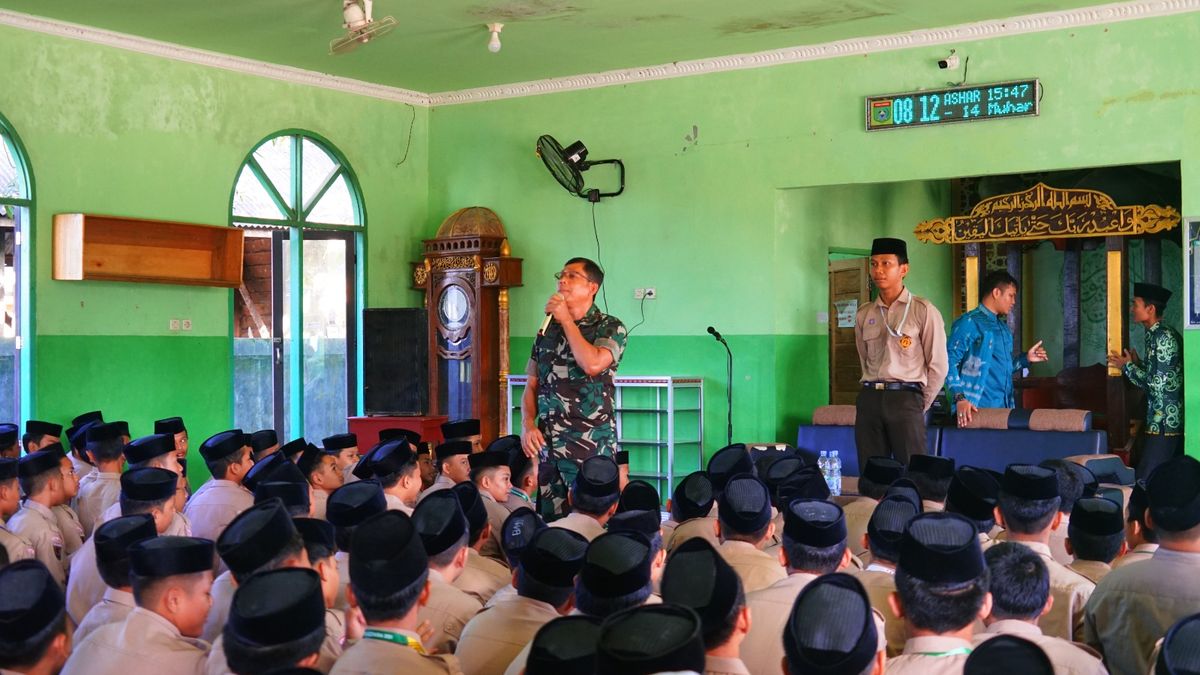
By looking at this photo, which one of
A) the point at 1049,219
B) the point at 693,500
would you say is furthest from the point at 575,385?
the point at 1049,219

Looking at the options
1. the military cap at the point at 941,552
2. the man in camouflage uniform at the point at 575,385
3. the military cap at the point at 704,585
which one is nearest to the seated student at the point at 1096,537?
the military cap at the point at 941,552

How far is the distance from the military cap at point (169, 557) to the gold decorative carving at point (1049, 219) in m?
6.39

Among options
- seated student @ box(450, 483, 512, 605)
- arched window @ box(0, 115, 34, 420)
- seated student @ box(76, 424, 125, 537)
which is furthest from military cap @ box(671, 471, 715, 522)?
arched window @ box(0, 115, 34, 420)

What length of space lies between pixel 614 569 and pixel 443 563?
0.75 metres

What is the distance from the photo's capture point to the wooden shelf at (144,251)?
25.6ft

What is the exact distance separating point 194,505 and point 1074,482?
133 inches

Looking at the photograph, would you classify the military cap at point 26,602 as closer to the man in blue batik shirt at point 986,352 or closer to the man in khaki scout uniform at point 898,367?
the man in khaki scout uniform at point 898,367

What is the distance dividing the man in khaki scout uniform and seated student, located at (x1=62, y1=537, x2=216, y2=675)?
13.6 feet

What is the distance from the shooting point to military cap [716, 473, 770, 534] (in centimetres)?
359

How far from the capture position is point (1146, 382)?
297 inches

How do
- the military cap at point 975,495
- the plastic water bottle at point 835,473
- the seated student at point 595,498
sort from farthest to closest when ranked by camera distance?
the plastic water bottle at point 835,473 < the seated student at point 595,498 < the military cap at point 975,495

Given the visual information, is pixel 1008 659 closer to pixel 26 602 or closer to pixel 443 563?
pixel 443 563

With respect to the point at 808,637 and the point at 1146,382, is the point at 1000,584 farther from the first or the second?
the point at 1146,382

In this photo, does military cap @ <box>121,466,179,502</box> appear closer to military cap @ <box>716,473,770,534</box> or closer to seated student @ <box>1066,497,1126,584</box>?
military cap @ <box>716,473,770,534</box>
